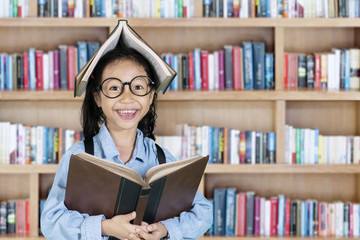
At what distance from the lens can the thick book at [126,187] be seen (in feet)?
4.30

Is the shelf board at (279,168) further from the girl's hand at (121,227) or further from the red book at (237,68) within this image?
the girl's hand at (121,227)

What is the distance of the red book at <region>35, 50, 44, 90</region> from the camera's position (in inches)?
112

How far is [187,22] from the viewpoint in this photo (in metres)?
2.77

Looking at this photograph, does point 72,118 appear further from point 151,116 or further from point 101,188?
point 101,188

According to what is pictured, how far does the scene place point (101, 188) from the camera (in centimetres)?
135

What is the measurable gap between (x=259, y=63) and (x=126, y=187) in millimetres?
1650

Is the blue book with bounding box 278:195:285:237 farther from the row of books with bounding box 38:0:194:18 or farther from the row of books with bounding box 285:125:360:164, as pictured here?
the row of books with bounding box 38:0:194:18

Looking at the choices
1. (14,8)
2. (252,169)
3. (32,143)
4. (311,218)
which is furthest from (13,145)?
(311,218)

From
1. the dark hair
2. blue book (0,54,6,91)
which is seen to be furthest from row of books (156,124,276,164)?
the dark hair

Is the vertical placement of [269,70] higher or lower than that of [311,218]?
higher

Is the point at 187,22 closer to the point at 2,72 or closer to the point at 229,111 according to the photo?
the point at 229,111

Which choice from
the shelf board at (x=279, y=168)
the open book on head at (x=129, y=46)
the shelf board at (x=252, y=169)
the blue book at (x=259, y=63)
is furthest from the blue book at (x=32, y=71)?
the open book on head at (x=129, y=46)

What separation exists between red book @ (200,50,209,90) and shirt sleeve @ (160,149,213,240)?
52.6 inches

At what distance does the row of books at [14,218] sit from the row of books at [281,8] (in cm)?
122
